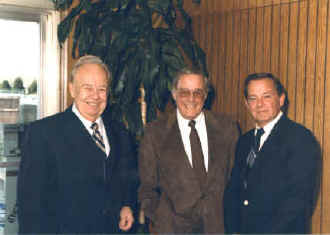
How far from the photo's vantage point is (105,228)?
7.34 ft

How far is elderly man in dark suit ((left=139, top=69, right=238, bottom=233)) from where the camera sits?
8.09 ft

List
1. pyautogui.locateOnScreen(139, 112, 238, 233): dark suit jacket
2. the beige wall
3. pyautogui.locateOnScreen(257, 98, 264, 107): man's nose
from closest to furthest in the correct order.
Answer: pyautogui.locateOnScreen(257, 98, 264, 107): man's nose
pyautogui.locateOnScreen(139, 112, 238, 233): dark suit jacket
the beige wall

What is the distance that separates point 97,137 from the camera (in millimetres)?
2211

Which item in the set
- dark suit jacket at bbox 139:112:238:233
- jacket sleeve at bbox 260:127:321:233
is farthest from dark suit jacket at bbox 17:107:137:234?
jacket sleeve at bbox 260:127:321:233

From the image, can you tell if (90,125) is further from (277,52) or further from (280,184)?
(277,52)

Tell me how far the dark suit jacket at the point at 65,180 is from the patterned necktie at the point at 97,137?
30 mm

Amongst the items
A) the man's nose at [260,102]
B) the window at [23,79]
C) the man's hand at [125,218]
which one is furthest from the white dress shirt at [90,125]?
the window at [23,79]

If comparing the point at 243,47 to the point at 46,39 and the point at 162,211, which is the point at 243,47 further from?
the point at 46,39

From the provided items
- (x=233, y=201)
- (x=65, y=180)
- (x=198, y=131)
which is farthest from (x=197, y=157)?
(x=65, y=180)

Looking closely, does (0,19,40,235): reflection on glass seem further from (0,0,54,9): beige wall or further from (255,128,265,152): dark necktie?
(255,128,265,152): dark necktie

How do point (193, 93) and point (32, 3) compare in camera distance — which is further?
point (32, 3)

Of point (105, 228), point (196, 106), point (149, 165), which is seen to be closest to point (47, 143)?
point (105, 228)

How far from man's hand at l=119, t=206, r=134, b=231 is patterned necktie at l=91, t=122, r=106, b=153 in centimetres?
45

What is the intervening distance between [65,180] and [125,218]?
0.51m
